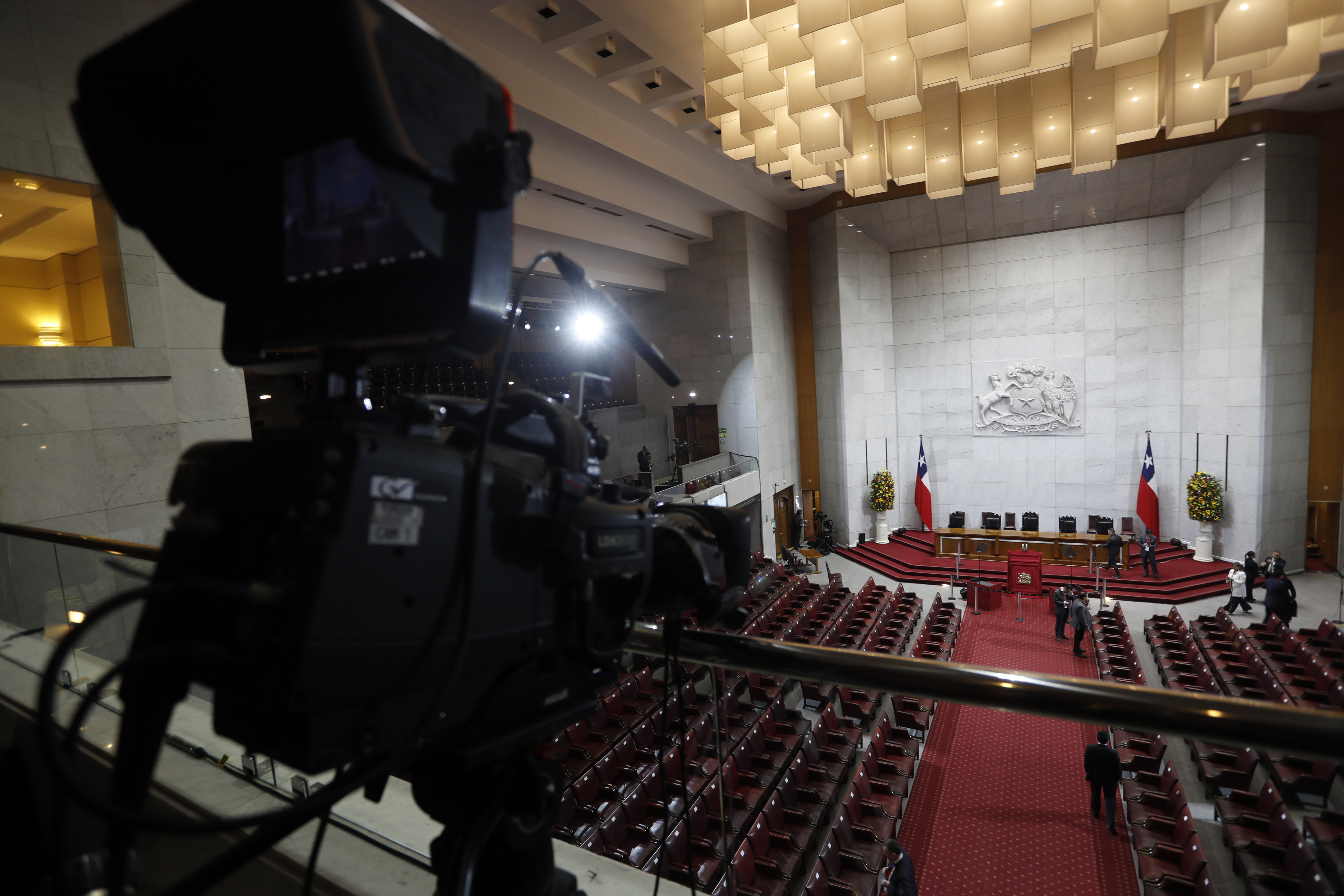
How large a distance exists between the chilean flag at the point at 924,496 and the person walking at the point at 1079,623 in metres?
5.83

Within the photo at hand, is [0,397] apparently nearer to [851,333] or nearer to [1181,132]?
[1181,132]

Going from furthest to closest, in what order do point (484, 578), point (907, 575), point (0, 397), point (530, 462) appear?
point (907, 575) → point (0, 397) → point (530, 462) → point (484, 578)

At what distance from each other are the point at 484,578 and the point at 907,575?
13520 millimetres

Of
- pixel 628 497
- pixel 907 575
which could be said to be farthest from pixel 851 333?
pixel 628 497

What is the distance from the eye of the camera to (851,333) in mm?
14781

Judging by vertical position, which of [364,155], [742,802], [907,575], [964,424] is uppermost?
[364,155]

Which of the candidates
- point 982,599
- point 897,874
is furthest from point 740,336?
point 897,874

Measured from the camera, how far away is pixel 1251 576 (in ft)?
34.2

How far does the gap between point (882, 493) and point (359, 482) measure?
1520 centimetres

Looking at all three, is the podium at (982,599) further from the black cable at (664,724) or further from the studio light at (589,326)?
the studio light at (589,326)

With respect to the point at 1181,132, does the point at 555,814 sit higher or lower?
lower

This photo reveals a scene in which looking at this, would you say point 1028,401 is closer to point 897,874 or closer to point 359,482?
point 897,874

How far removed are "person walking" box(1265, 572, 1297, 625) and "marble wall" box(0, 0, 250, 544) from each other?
12314 mm

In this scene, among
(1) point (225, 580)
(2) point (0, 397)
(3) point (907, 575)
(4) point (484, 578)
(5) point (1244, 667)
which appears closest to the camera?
(1) point (225, 580)
